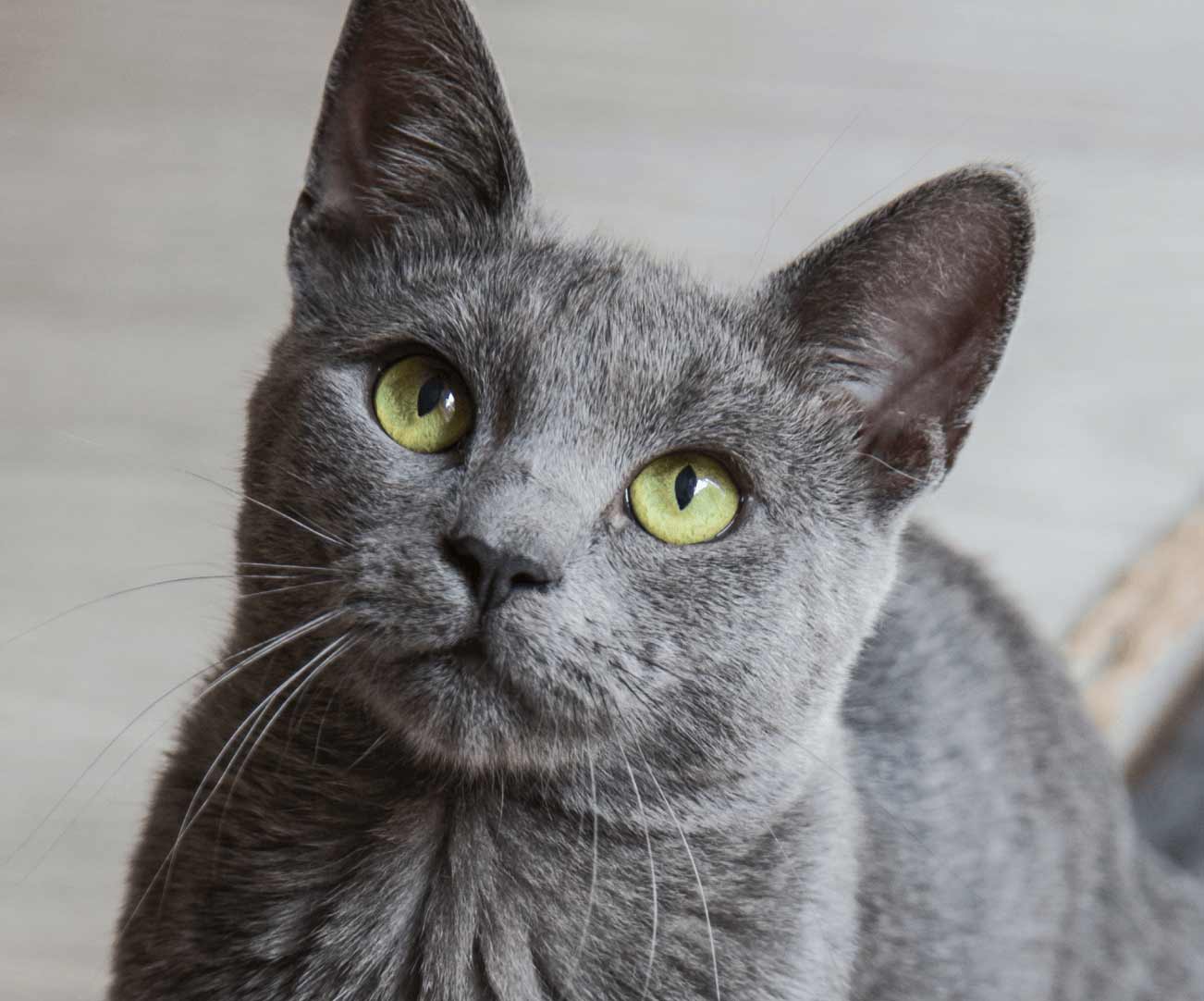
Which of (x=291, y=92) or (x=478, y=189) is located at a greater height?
(x=291, y=92)

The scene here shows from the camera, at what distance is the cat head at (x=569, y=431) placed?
2.77 ft

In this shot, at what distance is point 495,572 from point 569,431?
126 mm

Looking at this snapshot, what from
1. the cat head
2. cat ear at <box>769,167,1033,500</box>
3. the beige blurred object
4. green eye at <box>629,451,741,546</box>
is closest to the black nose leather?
the cat head

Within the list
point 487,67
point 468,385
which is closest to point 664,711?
point 468,385

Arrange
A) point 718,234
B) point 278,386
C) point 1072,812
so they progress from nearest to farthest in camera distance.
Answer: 1. point 278,386
2. point 1072,812
3. point 718,234

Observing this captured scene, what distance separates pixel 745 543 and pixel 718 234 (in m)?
1.15

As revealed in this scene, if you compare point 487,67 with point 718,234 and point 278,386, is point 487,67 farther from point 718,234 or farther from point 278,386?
point 718,234

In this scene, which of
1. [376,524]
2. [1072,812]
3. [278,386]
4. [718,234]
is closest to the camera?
[376,524]

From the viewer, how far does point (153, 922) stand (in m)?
1.01

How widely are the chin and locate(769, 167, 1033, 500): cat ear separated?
1.00 feet

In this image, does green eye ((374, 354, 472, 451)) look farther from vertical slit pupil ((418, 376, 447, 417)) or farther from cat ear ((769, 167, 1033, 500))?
cat ear ((769, 167, 1033, 500))

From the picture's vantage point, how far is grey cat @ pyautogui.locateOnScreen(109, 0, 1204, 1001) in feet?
2.82

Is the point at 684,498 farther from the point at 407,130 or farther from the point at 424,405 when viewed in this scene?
the point at 407,130

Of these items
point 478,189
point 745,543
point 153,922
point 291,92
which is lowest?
point 153,922
